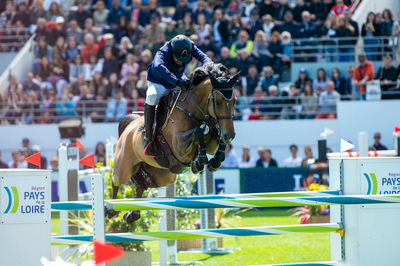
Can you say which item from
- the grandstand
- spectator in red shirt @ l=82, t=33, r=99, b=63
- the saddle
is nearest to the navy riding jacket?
the saddle

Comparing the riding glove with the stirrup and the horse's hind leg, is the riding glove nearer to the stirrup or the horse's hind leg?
the stirrup

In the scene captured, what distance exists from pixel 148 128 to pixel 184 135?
20.9 inches

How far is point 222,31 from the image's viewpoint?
52.6 feet

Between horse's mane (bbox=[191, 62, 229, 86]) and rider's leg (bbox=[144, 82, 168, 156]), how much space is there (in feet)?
1.28

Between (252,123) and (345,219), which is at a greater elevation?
(252,123)

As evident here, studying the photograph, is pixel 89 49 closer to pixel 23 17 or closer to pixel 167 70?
pixel 23 17

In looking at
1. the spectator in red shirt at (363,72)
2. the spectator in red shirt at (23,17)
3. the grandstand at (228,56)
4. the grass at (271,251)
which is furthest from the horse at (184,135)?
the spectator in red shirt at (23,17)

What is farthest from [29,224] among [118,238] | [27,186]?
[118,238]

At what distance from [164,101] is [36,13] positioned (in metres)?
13.2

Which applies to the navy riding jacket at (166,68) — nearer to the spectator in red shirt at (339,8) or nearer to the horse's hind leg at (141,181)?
the horse's hind leg at (141,181)

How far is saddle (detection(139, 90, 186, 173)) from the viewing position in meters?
6.56

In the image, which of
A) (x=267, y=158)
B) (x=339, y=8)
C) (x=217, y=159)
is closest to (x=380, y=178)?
(x=217, y=159)

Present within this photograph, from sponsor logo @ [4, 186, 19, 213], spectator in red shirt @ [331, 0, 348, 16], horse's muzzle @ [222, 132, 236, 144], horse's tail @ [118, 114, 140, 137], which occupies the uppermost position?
spectator in red shirt @ [331, 0, 348, 16]

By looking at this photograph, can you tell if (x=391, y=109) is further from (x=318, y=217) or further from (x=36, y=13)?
(x=36, y=13)
